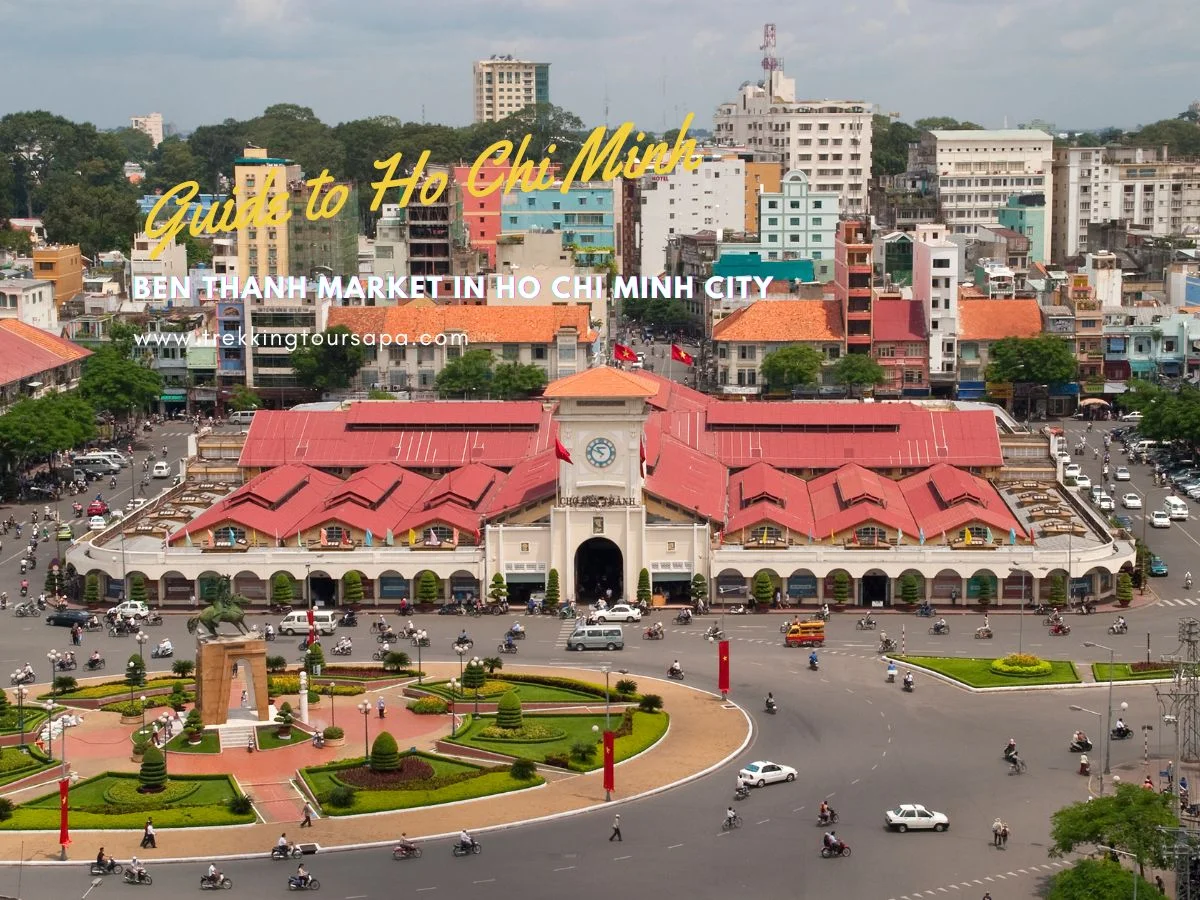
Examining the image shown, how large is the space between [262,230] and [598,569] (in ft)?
282

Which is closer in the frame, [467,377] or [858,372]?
[467,377]

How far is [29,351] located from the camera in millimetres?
155500

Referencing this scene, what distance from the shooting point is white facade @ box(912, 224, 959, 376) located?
522 feet

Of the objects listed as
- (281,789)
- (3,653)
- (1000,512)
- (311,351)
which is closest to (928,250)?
(311,351)

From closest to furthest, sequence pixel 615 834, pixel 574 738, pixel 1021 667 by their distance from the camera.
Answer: pixel 615 834 → pixel 574 738 → pixel 1021 667

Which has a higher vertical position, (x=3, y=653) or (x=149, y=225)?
(x=149, y=225)

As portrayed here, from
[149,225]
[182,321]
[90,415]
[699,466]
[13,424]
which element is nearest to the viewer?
[699,466]

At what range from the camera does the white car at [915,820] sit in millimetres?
70000

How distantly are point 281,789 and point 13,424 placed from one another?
6213 centimetres

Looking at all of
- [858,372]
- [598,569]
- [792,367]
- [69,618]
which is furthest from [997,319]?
[69,618]

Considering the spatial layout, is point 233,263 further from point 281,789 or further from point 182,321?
point 281,789

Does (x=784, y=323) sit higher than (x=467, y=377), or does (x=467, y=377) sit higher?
(x=784, y=323)

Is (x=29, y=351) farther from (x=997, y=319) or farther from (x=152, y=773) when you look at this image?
(x=152, y=773)

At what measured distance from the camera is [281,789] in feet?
245
